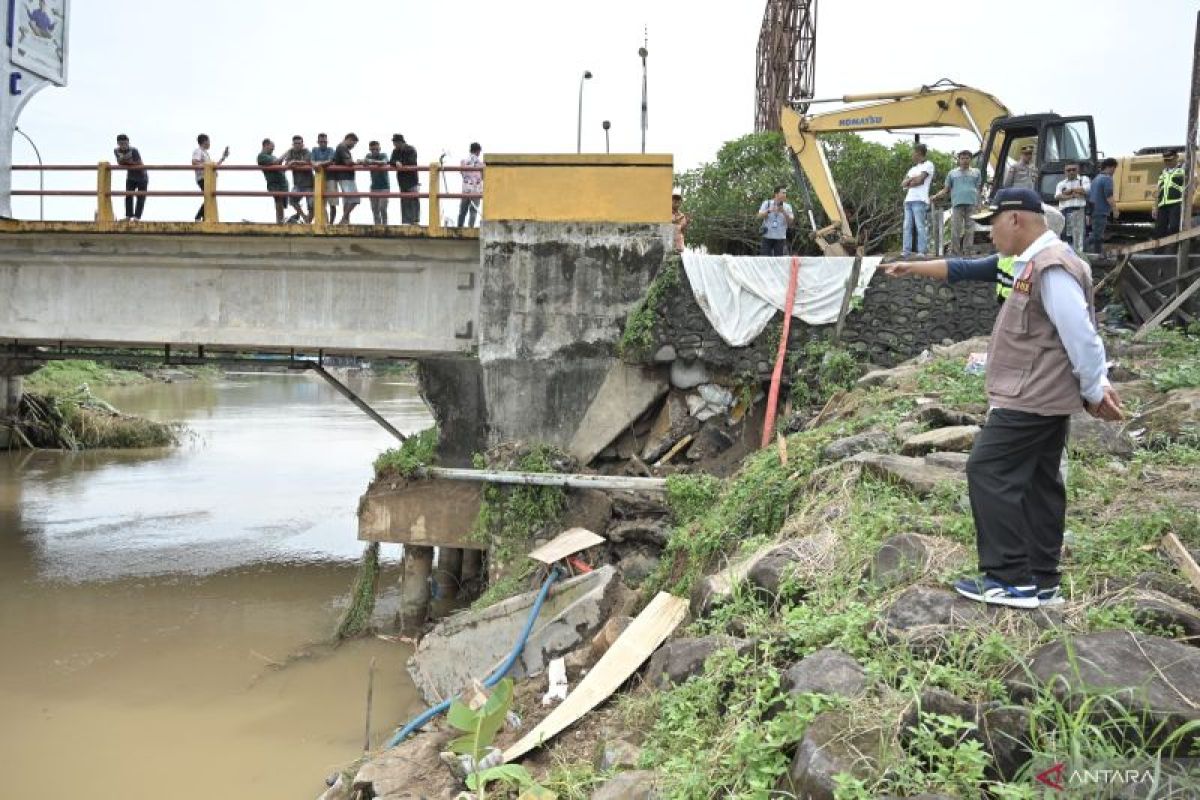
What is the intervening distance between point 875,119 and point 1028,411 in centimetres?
1116

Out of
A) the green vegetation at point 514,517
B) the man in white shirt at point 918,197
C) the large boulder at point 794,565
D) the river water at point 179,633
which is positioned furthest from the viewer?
the man in white shirt at point 918,197

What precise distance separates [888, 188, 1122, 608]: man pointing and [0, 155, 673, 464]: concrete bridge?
6.38 meters

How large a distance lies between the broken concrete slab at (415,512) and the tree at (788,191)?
14.7 m

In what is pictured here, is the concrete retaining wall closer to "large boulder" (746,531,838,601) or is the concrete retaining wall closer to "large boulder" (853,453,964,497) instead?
"large boulder" (853,453,964,497)

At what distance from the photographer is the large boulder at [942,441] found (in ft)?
17.9

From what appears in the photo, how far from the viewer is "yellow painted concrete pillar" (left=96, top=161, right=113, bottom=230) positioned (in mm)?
10227

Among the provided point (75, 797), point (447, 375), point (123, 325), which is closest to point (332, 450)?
point (123, 325)

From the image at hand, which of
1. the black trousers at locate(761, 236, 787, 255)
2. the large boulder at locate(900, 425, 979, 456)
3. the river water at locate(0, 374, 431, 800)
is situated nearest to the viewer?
the large boulder at locate(900, 425, 979, 456)

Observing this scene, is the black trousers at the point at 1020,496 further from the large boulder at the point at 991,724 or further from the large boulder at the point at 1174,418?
the large boulder at the point at 1174,418

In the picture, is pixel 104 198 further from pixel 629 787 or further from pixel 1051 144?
pixel 1051 144

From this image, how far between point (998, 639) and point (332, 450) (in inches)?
879

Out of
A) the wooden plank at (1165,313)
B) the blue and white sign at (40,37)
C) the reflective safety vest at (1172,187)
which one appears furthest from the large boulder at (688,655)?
the blue and white sign at (40,37)

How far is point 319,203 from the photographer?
10.1 meters

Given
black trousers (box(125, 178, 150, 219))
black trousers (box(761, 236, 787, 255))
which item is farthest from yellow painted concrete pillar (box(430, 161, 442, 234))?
black trousers (box(761, 236, 787, 255))
